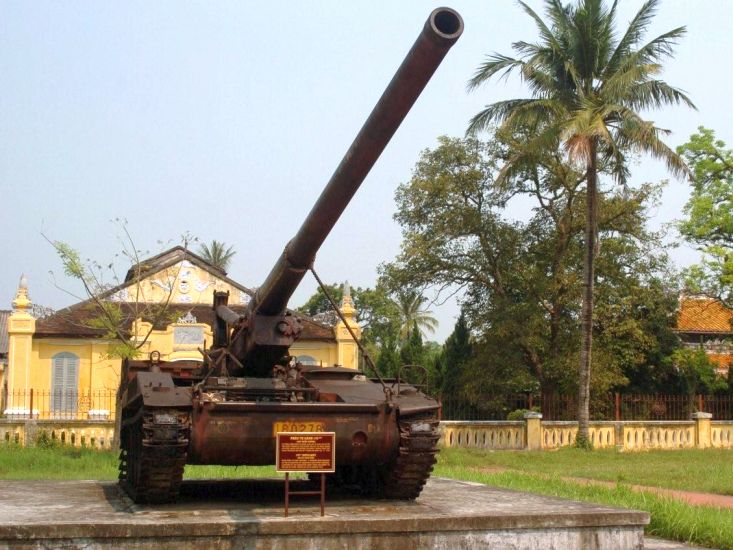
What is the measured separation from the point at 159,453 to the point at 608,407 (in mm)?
22460

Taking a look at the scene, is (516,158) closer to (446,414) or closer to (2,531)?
(446,414)

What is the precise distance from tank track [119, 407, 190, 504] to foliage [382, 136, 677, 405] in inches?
812

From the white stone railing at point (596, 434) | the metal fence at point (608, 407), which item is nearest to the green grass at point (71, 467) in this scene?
the white stone railing at point (596, 434)

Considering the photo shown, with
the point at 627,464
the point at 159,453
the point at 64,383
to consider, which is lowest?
the point at 627,464

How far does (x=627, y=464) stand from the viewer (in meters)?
20.1

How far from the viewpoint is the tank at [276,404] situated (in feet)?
25.9

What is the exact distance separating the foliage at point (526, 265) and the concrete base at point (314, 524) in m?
19.9

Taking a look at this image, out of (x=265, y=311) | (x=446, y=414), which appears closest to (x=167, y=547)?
(x=265, y=311)

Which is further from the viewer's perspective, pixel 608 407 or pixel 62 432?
pixel 608 407

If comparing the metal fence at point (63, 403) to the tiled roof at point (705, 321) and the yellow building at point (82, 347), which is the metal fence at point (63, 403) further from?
the tiled roof at point (705, 321)

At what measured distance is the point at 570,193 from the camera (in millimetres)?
28609

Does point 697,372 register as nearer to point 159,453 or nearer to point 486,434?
point 486,434

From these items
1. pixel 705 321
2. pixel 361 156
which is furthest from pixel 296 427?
pixel 705 321

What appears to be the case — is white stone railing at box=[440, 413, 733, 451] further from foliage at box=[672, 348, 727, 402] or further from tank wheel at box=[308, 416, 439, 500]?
tank wheel at box=[308, 416, 439, 500]
